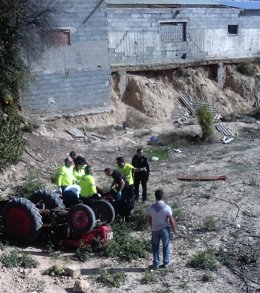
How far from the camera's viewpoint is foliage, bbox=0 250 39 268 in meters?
9.01

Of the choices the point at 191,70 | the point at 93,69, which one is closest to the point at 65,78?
the point at 93,69

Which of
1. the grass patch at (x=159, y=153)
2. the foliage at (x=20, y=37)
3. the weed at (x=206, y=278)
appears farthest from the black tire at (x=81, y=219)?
the foliage at (x=20, y=37)

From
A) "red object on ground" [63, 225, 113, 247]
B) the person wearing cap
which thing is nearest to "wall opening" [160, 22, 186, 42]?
the person wearing cap

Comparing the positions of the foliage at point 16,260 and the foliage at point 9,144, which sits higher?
the foliage at point 9,144

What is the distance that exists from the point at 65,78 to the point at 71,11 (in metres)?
2.52

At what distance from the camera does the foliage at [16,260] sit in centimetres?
901

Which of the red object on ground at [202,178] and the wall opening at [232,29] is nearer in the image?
the red object on ground at [202,178]

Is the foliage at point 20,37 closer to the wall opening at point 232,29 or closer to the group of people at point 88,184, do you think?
the group of people at point 88,184

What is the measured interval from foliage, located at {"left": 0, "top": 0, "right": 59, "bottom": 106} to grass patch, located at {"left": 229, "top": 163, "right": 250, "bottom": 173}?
25.2ft

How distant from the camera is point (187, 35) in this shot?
85.4ft

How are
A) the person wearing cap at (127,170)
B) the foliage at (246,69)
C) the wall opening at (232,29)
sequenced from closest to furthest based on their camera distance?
the person wearing cap at (127,170) < the wall opening at (232,29) < the foliage at (246,69)

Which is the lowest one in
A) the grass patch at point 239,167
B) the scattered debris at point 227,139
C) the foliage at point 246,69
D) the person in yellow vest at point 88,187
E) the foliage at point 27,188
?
the grass patch at point 239,167

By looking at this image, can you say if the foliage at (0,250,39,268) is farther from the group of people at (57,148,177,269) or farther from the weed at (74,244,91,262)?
the group of people at (57,148,177,269)

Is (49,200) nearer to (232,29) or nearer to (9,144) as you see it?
(9,144)
